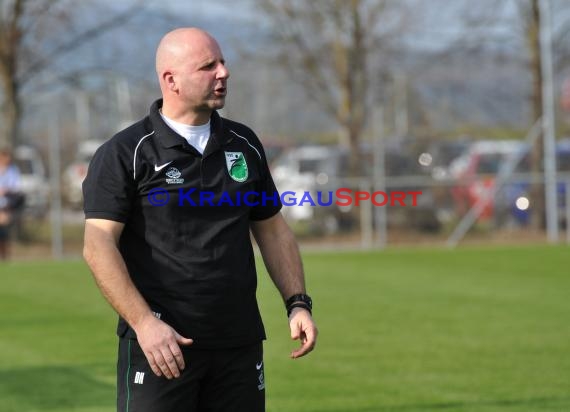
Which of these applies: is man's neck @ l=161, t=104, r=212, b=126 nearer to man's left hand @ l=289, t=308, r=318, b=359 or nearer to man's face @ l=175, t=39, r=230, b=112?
man's face @ l=175, t=39, r=230, b=112

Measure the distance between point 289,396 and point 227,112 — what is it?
20840 mm

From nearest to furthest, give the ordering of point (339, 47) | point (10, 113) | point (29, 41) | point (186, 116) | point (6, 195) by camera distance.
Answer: point (186, 116), point (6, 195), point (10, 113), point (29, 41), point (339, 47)

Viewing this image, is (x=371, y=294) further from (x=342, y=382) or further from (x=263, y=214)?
(x=263, y=214)

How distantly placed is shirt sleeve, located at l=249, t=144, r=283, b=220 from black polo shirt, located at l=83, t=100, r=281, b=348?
224mm

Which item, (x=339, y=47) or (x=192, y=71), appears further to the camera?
(x=339, y=47)

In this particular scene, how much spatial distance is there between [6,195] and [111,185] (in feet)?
62.3

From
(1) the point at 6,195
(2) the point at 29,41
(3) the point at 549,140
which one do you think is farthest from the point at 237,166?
(2) the point at 29,41

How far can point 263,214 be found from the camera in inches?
190

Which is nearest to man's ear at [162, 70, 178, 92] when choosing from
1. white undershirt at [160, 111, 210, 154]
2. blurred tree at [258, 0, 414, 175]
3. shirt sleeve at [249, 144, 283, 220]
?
white undershirt at [160, 111, 210, 154]

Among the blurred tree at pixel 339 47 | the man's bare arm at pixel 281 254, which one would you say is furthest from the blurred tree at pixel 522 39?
the man's bare arm at pixel 281 254

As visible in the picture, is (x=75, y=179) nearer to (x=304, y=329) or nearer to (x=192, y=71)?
(x=304, y=329)

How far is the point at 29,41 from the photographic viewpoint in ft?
92.5

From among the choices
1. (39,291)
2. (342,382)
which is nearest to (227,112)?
(39,291)

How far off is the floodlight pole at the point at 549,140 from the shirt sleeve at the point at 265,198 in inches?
848
